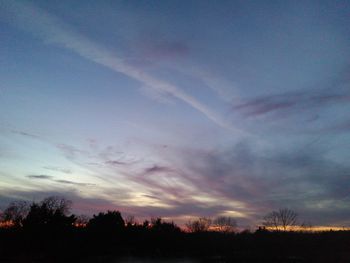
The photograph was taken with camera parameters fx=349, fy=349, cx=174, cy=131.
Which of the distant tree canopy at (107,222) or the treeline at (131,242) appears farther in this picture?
the distant tree canopy at (107,222)

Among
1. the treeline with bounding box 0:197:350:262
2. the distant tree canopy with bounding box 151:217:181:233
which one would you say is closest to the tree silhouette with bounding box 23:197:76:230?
the treeline with bounding box 0:197:350:262

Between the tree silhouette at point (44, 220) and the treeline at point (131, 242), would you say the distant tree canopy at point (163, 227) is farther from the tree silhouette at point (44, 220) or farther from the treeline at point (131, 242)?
the tree silhouette at point (44, 220)

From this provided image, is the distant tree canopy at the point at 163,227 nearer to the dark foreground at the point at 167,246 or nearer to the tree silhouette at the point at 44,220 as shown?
the dark foreground at the point at 167,246

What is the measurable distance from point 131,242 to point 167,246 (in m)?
12.9

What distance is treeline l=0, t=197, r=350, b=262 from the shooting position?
2052 inches

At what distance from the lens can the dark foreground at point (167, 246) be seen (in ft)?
168

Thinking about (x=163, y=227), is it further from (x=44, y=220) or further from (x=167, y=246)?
(x=44, y=220)

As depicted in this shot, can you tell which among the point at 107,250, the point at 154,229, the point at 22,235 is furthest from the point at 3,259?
the point at 154,229

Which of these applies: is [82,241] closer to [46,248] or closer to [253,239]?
[46,248]

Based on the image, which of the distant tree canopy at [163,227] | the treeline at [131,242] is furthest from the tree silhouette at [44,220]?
the distant tree canopy at [163,227]

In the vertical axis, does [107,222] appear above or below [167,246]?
above

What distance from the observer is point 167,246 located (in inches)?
3501

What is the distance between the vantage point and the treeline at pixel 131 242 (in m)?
52.1

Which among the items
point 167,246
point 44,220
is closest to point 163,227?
point 167,246
